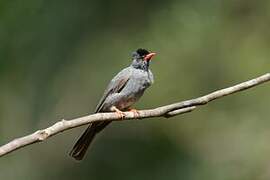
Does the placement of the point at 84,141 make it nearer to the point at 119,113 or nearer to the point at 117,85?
the point at 119,113

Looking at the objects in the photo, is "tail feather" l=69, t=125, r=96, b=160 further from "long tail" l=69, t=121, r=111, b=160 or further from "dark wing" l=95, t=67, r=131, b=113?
"dark wing" l=95, t=67, r=131, b=113

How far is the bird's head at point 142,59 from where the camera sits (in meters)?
7.20

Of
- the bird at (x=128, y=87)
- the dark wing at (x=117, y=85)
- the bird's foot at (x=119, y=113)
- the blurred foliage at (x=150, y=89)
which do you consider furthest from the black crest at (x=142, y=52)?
the blurred foliage at (x=150, y=89)

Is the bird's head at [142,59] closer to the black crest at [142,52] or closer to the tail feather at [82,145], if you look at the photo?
the black crest at [142,52]

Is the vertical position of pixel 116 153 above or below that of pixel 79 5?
below

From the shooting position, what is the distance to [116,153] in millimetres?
13109

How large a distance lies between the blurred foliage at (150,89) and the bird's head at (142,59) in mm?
5049

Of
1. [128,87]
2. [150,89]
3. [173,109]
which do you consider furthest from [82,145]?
[150,89]

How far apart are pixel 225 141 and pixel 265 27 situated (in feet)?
6.19

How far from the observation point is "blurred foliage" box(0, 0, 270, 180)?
41.3 feet

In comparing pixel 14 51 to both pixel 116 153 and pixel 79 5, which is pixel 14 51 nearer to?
pixel 79 5

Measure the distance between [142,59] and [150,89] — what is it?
5.30m

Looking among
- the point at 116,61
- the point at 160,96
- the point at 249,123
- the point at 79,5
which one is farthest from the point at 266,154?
the point at 79,5

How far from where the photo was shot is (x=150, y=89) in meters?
12.5
